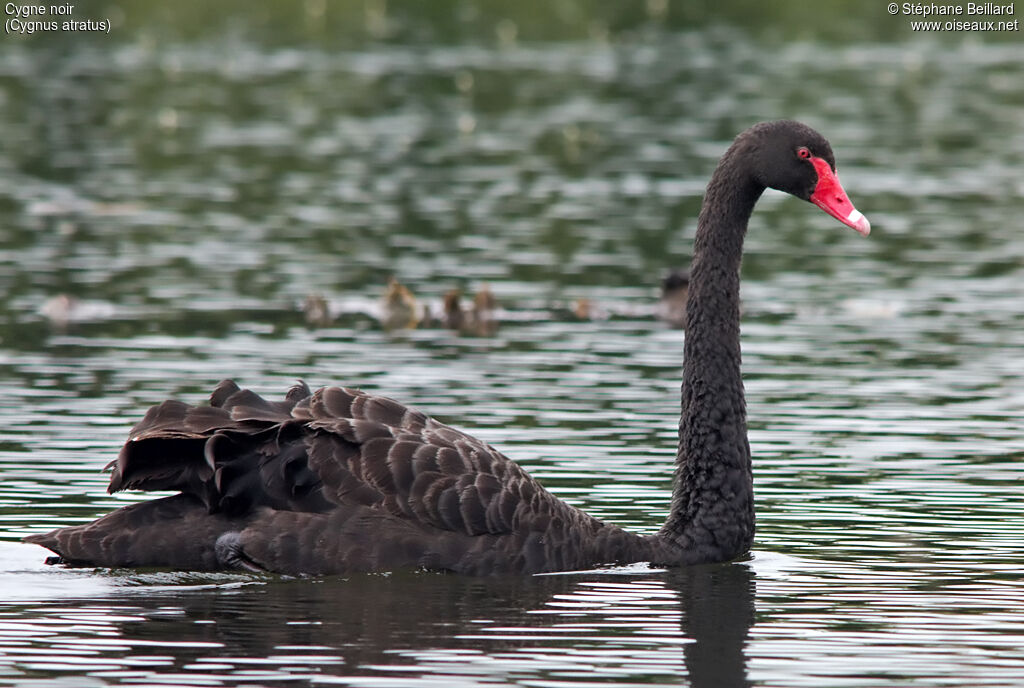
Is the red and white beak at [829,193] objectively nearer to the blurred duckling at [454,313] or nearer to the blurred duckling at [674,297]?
the blurred duckling at [454,313]

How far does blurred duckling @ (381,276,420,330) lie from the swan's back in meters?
8.87

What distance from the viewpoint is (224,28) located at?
179 ft

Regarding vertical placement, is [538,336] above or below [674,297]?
below

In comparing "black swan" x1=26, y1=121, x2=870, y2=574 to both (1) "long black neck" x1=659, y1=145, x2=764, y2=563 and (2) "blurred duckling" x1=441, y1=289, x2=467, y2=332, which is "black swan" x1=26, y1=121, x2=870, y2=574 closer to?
(1) "long black neck" x1=659, y1=145, x2=764, y2=563

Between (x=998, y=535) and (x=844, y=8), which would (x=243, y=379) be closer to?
(x=998, y=535)

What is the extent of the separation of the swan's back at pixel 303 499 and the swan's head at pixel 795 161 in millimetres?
2276

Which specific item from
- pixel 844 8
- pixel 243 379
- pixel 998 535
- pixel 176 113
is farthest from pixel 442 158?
pixel 844 8

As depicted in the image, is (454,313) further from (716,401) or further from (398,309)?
(716,401)

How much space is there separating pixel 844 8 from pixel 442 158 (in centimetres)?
3079

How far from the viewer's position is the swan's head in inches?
436

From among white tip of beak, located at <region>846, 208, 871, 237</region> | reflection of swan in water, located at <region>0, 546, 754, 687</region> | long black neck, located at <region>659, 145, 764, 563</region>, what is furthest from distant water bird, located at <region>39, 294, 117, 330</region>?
white tip of beak, located at <region>846, 208, 871, 237</region>

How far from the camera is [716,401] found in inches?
433

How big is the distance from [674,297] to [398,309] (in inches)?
107

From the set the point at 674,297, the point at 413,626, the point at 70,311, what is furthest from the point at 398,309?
the point at 413,626
